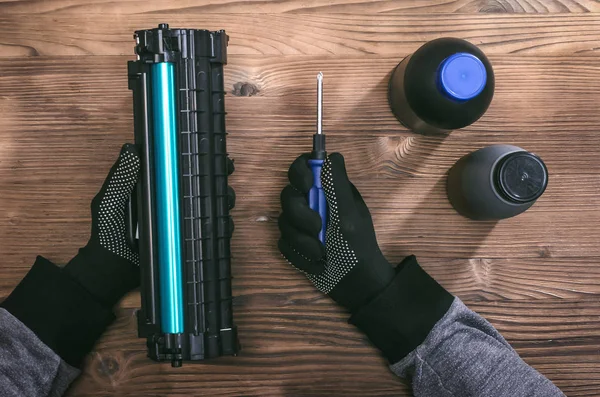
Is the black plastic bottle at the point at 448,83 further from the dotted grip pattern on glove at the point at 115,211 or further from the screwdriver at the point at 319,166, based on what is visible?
the dotted grip pattern on glove at the point at 115,211

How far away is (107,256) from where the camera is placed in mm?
646

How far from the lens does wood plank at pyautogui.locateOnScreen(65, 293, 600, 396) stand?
68 centimetres

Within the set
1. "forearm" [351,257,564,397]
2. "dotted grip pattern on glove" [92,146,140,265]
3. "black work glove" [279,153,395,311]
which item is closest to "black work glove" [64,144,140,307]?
"dotted grip pattern on glove" [92,146,140,265]

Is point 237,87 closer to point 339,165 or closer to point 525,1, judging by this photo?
point 339,165

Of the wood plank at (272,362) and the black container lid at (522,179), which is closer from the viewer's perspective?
the black container lid at (522,179)

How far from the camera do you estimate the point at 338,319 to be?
0.69 m

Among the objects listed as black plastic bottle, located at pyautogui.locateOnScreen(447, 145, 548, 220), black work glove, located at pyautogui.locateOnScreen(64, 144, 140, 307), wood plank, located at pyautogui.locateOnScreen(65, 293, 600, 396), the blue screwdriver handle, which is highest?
black plastic bottle, located at pyautogui.locateOnScreen(447, 145, 548, 220)

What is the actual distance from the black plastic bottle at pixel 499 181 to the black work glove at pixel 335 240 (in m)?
0.14

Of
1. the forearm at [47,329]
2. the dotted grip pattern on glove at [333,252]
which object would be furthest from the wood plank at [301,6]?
the forearm at [47,329]

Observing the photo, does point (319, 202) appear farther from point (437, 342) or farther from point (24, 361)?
point (24, 361)

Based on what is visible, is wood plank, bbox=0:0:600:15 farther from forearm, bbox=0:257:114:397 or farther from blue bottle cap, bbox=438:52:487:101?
forearm, bbox=0:257:114:397

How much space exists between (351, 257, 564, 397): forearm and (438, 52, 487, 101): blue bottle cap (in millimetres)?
254

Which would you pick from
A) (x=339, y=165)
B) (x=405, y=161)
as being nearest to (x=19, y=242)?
(x=339, y=165)

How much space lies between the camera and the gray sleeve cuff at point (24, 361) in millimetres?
595
